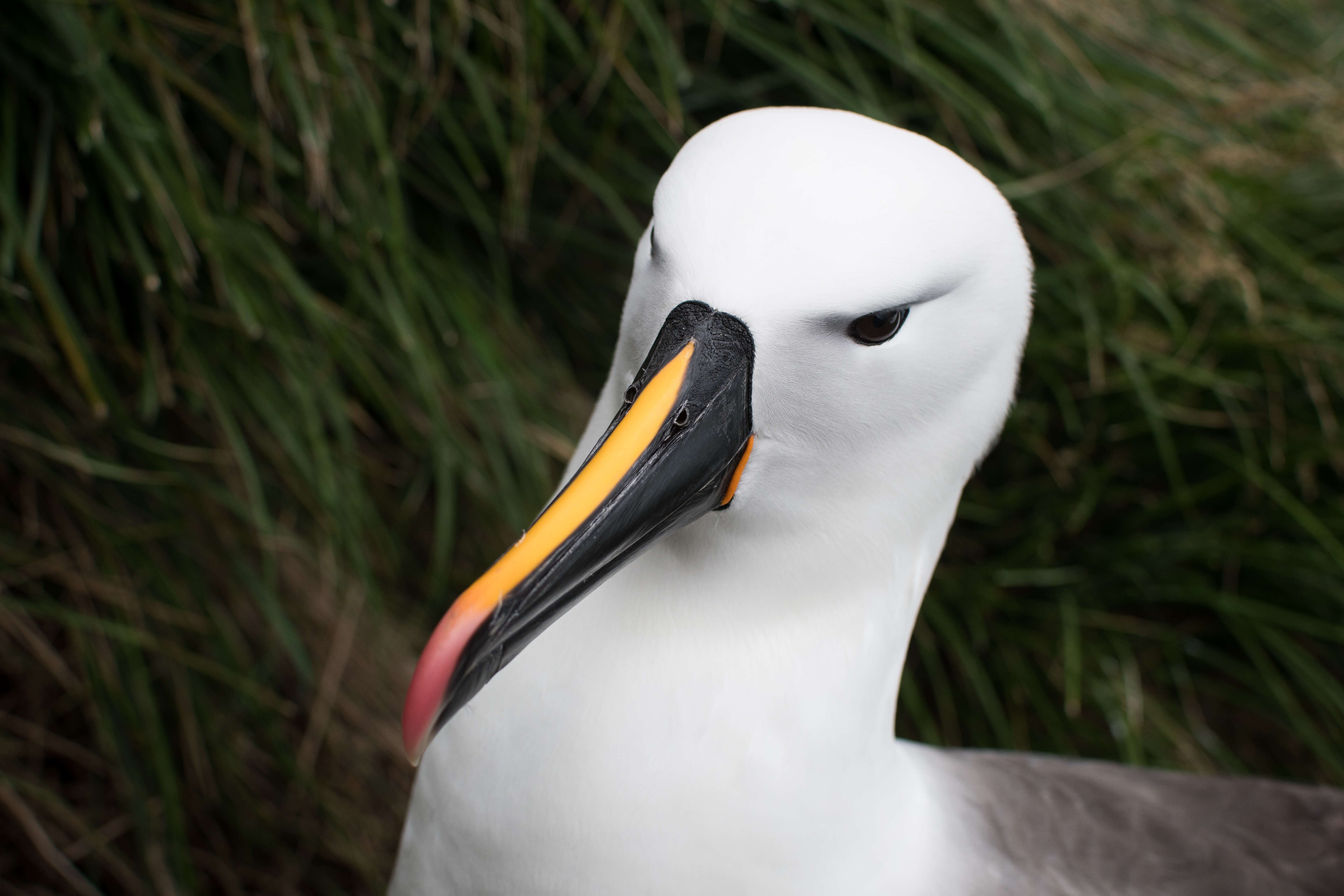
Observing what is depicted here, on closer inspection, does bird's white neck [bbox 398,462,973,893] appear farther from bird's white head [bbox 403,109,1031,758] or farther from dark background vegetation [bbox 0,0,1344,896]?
dark background vegetation [bbox 0,0,1344,896]

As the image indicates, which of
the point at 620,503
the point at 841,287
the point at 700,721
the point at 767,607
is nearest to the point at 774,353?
the point at 841,287

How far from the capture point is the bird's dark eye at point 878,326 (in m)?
1.34

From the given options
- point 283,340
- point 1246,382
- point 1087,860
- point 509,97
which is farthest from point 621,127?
point 1087,860

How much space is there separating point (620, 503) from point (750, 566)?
0.31 meters

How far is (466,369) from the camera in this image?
2.95 meters

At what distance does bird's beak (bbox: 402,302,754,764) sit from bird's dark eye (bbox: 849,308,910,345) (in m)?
0.13

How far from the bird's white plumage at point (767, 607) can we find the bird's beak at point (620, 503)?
41 millimetres

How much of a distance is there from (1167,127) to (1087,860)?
2.10 m

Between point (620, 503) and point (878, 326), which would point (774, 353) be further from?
point (620, 503)

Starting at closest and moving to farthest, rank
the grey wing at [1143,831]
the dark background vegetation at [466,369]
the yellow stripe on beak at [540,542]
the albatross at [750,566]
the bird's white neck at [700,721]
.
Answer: the yellow stripe on beak at [540,542], the albatross at [750,566], the bird's white neck at [700,721], the grey wing at [1143,831], the dark background vegetation at [466,369]

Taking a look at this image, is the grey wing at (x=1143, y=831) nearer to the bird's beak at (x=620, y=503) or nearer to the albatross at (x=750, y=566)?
the albatross at (x=750, y=566)

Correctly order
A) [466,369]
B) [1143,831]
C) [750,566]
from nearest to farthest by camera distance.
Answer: [750,566] → [1143,831] → [466,369]

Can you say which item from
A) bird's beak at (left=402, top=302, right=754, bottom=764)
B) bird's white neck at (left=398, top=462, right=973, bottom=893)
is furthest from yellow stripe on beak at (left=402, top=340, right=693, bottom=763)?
bird's white neck at (left=398, top=462, right=973, bottom=893)

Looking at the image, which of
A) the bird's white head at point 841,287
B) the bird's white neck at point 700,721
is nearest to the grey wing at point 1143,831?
the bird's white neck at point 700,721
